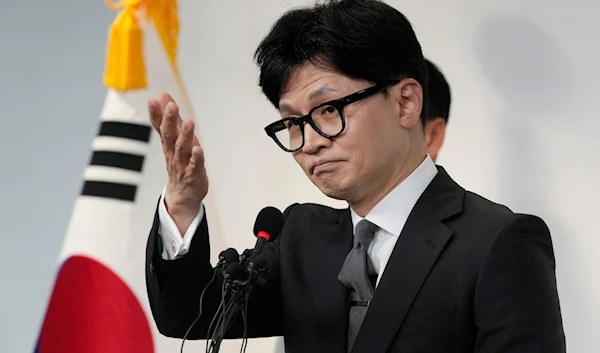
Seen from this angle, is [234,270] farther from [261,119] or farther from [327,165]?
[261,119]

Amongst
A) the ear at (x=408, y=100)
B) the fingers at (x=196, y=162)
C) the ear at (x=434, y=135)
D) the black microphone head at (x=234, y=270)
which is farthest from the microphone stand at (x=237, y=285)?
the ear at (x=434, y=135)

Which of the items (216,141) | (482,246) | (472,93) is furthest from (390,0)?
(482,246)

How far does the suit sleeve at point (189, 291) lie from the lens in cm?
144

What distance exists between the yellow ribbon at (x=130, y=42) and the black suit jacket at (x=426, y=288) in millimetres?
834

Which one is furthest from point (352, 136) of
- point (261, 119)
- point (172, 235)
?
point (261, 119)

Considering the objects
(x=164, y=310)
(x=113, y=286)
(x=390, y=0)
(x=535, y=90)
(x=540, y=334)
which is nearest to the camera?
(x=540, y=334)

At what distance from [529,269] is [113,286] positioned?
4.03 ft

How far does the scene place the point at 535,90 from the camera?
2.34 m

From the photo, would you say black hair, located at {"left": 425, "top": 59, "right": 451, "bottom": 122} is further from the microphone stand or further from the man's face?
the microphone stand

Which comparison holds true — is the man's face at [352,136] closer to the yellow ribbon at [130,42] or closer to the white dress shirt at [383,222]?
the white dress shirt at [383,222]

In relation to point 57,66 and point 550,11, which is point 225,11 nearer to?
point 57,66

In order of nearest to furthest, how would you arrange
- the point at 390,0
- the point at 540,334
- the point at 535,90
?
the point at 540,334, the point at 535,90, the point at 390,0

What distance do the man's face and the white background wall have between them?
3.05ft

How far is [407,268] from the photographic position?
1367 millimetres
